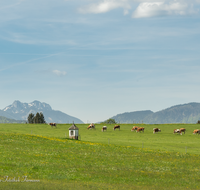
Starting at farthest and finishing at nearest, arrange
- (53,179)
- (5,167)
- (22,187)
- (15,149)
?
(15,149), (5,167), (53,179), (22,187)

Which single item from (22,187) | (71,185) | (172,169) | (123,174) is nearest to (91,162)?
(123,174)

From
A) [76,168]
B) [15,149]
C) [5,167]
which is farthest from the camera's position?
[15,149]

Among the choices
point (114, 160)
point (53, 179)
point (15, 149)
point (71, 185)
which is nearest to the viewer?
point (71, 185)

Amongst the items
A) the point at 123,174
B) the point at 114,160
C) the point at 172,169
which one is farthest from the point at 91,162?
the point at 172,169

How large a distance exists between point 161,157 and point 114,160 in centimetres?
991

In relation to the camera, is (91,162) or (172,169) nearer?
(172,169)

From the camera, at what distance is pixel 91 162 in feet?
144

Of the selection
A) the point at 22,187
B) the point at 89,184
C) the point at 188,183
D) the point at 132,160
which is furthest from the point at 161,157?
the point at 22,187

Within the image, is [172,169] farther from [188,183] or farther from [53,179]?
[53,179]

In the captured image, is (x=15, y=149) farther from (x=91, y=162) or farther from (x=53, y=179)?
(x=53, y=179)

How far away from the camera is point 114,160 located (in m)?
46.7

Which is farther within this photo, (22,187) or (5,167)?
(5,167)

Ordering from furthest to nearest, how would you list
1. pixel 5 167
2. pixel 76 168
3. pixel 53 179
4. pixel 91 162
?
pixel 91 162 < pixel 76 168 < pixel 5 167 < pixel 53 179

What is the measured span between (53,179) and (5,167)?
785 centimetres
